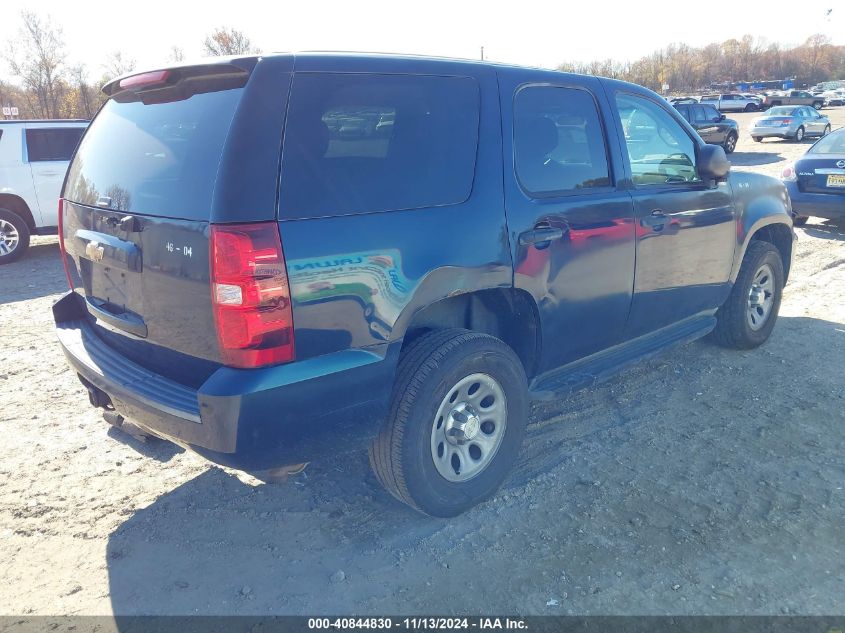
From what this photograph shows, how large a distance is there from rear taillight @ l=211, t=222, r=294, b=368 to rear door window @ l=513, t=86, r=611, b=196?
139 cm

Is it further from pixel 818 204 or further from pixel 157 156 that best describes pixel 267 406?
pixel 818 204

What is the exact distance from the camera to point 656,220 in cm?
386

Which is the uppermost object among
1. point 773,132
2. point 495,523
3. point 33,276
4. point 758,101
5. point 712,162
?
point 758,101

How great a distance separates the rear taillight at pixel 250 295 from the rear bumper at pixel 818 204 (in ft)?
29.9

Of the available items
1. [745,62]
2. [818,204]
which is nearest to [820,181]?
[818,204]

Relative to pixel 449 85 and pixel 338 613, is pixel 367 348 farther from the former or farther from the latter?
pixel 449 85

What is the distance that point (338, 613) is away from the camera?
256 cm

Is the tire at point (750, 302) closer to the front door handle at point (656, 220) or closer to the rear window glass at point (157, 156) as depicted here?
the front door handle at point (656, 220)

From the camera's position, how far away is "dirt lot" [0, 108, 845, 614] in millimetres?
2641

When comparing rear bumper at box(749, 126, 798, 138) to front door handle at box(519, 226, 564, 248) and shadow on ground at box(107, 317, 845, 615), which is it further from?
front door handle at box(519, 226, 564, 248)

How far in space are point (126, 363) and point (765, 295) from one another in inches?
182

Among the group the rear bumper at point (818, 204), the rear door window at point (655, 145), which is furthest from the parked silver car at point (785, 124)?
the rear door window at point (655, 145)

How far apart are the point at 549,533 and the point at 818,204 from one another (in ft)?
27.6

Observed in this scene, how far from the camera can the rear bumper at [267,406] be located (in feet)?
7.73
